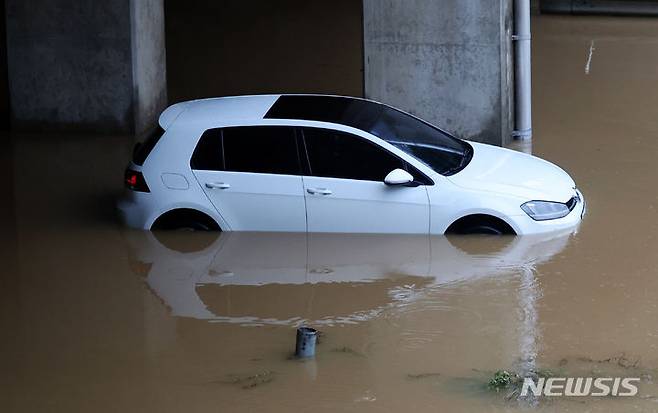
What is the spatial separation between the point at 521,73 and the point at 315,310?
701 cm

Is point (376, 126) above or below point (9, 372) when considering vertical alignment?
above

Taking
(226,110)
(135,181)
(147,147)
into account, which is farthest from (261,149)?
(135,181)

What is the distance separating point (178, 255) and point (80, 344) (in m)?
2.33

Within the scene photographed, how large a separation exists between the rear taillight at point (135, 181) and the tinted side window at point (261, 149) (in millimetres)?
Result: 865

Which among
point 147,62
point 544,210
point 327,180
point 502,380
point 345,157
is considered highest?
point 147,62

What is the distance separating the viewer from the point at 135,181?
11.8m

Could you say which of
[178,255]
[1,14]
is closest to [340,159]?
[178,255]

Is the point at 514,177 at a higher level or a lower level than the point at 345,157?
lower

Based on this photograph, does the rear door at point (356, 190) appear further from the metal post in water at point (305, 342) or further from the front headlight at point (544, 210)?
the metal post in water at point (305, 342)

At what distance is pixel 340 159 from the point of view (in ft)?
37.3

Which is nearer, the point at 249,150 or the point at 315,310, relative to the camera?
the point at 315,310

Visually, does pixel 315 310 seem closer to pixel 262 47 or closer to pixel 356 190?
pixel 356 190

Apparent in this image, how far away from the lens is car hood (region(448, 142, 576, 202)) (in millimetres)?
11242

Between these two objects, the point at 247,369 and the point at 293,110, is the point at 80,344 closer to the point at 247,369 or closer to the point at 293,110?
the point at 247,369
